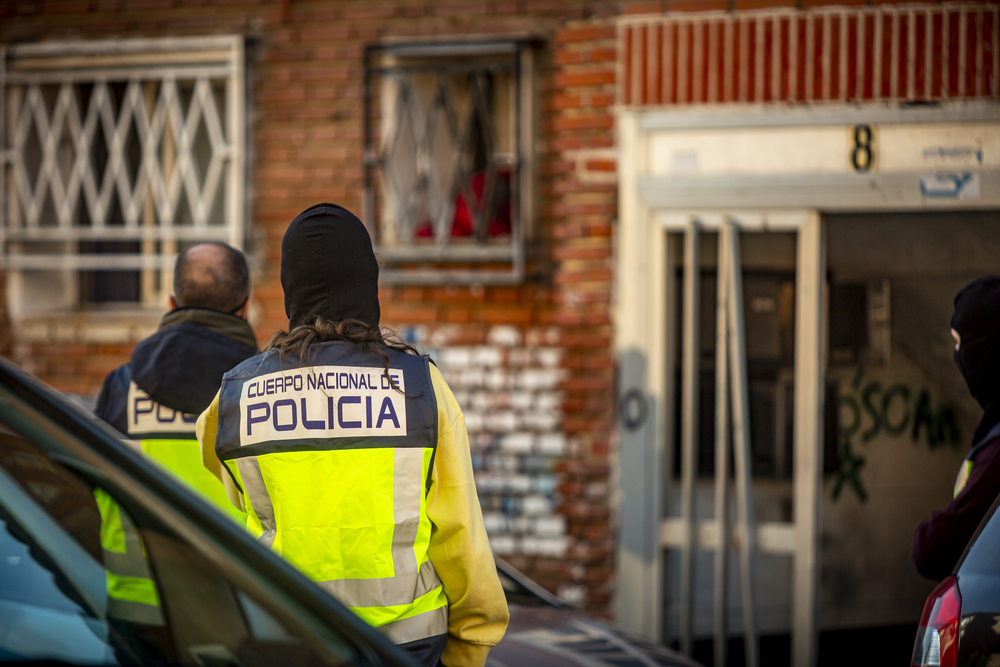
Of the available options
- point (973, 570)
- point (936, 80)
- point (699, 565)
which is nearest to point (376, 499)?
point (973, 570)

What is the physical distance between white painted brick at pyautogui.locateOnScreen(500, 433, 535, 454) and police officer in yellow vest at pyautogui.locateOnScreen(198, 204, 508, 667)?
9.85 feet

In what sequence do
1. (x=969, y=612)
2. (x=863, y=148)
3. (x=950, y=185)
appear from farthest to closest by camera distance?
(x=863, y=148) < (x=950, y=185) < (x=969, y=612)

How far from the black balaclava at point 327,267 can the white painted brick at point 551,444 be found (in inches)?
121

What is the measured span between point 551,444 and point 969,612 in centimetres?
292

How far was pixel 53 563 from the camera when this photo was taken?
54.6 inches

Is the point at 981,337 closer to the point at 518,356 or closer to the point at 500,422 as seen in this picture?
the point at 518,356

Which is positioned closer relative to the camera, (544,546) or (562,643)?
(562,643)

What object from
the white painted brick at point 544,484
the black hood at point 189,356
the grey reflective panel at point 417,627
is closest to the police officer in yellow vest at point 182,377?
the black hood at point 189,356

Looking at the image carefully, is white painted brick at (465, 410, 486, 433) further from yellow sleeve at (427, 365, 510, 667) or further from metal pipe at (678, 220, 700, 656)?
yellow sleeve at (427, 365, 510, 667)

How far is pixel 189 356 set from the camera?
241cm

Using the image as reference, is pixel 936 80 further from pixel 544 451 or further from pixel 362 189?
pixel 362 189

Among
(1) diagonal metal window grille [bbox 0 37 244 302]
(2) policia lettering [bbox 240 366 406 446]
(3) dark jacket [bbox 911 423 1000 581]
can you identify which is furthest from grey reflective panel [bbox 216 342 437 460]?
(1) diagonal metal window grille [bbox 0 37 244 302]

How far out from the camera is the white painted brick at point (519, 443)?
494cm

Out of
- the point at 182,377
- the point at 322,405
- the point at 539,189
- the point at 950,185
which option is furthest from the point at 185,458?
the point at 950,185
